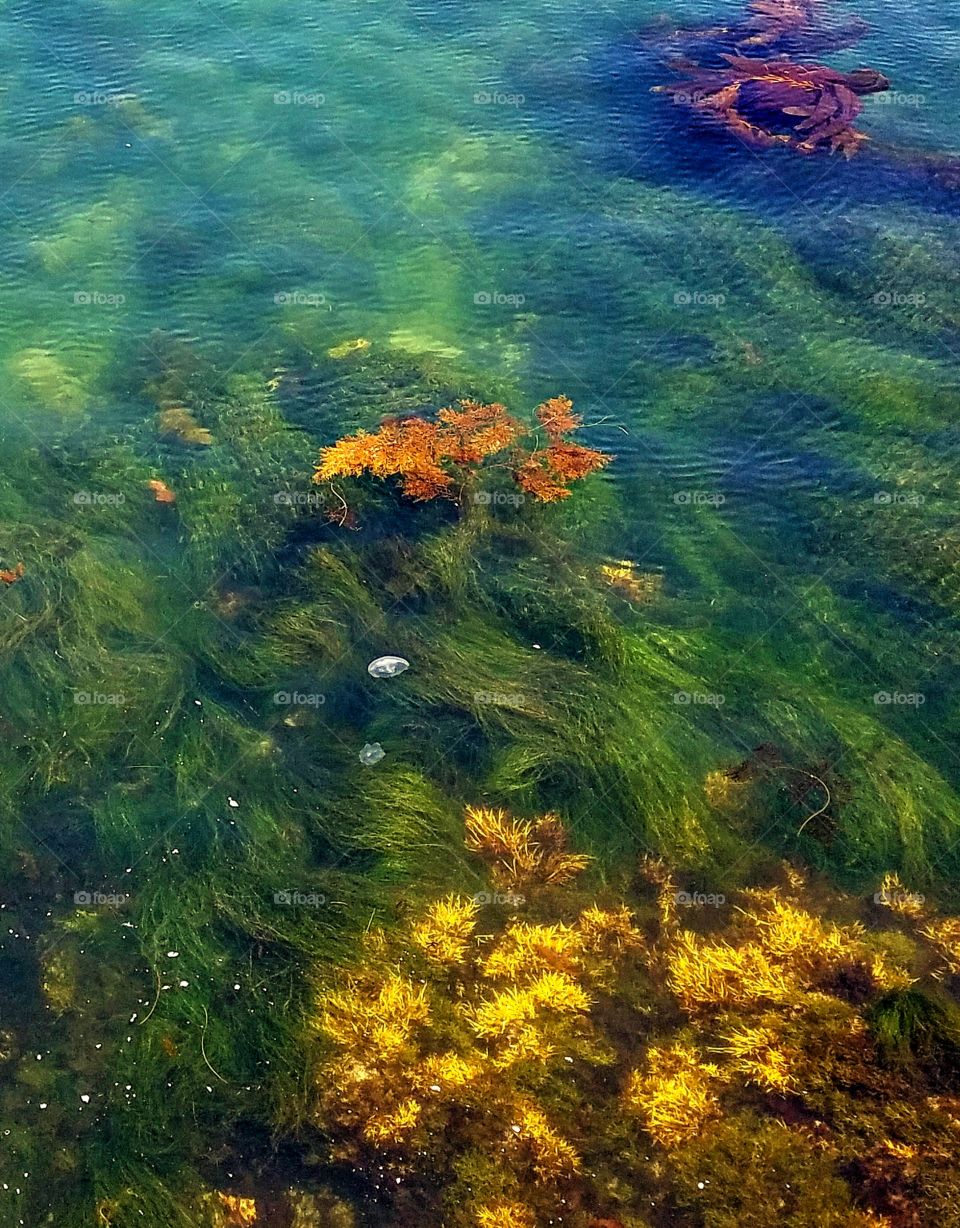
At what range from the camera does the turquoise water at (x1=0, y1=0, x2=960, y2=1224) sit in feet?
20.8

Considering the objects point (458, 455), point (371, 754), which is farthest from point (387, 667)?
point (458, 455)

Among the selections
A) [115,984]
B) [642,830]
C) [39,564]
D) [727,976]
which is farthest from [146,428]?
[727,976]

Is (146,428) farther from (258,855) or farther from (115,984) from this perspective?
(115,984)

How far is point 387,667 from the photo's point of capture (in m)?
6.99

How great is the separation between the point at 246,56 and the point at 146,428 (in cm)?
717

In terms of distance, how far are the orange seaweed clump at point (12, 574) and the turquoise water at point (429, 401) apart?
114 mm

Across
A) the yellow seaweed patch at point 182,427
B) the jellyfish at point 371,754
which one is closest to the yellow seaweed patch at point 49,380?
the yellow seaweed patch at point 182,427

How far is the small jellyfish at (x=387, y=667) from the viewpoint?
6977 millimetres

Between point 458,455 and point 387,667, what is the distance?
7.52 feet

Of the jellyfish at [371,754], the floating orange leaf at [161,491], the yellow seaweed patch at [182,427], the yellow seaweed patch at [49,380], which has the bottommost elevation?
the jellyfish at [371,754]

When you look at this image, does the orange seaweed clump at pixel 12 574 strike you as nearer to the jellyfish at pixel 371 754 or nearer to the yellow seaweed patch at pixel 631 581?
the jellyfish at pixel 371 754

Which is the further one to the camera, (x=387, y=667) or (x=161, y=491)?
(x=161, y=491)

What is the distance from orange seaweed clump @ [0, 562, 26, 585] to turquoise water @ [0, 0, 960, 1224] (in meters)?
0.11

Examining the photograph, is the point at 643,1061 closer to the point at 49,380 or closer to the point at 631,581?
the point at 631,581
